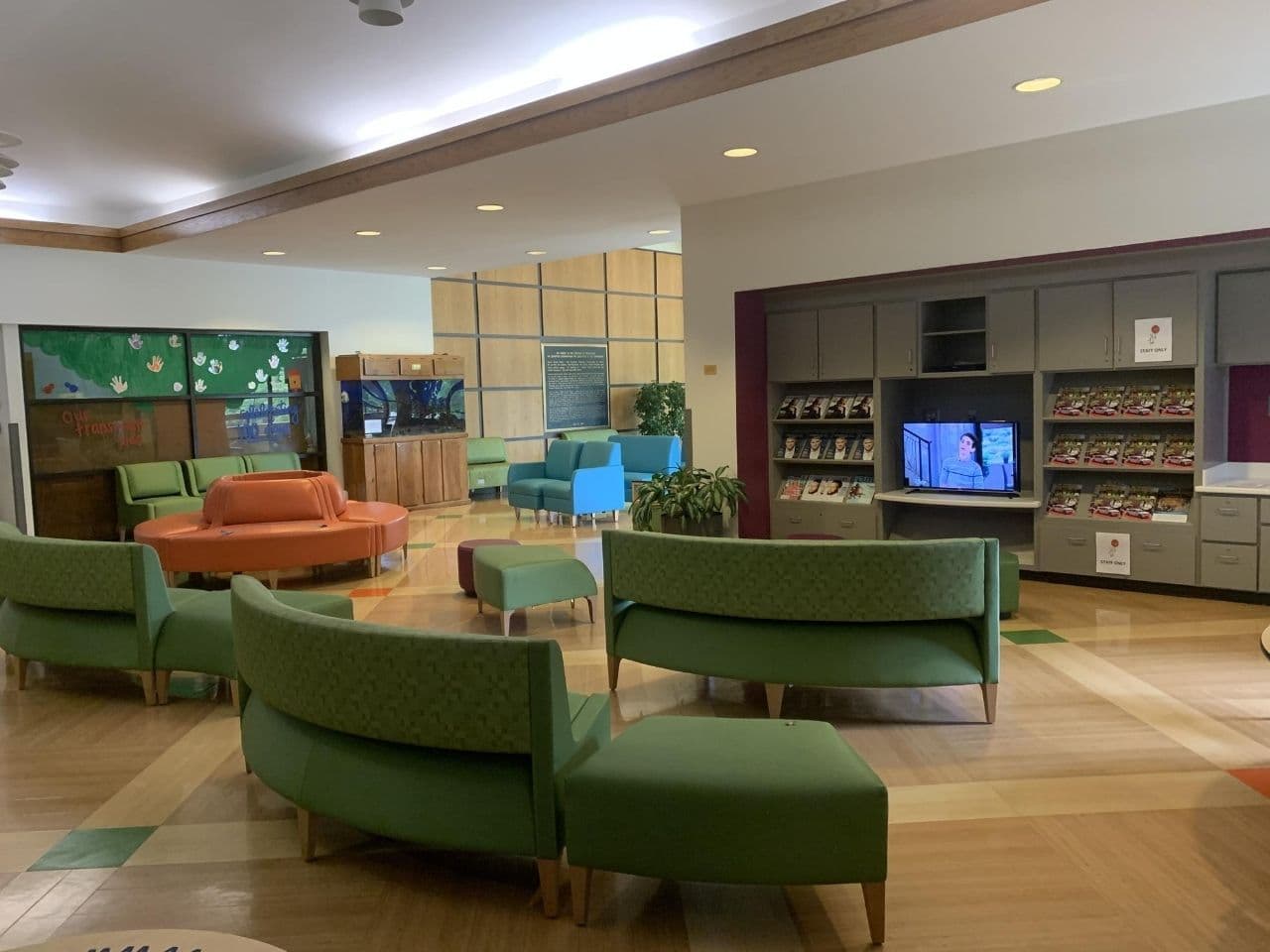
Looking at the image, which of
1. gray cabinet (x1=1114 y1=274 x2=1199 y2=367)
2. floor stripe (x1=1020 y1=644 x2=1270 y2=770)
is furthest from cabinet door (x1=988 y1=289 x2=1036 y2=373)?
floor stripe (x1=1020 y1=644 x2=1270 y2=770)

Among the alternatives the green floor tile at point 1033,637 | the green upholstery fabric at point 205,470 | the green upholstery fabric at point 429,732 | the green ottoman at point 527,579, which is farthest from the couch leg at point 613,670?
the green upholstery fabric at point 205,470

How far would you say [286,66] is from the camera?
519 centimetres

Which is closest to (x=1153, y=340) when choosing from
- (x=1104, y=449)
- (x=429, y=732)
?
(x=1104, y=449)

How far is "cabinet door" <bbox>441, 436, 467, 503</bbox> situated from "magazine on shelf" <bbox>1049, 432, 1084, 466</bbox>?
7.16 m

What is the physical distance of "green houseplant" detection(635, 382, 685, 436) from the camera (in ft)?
48.0

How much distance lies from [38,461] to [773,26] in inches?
314

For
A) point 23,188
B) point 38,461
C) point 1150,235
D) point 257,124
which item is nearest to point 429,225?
point 257,124

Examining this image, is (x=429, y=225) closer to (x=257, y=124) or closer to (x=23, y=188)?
(x=257, y=124)

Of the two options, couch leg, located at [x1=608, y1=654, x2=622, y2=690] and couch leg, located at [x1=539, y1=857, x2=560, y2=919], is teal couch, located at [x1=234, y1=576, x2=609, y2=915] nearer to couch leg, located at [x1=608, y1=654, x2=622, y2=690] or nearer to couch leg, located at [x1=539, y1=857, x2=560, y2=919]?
couch leg, located at [x1=539, y1=857, x2=560, y2=919]

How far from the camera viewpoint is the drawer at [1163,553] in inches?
241

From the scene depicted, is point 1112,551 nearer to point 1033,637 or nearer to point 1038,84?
point 1033,637

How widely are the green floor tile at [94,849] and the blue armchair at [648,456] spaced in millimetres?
8051

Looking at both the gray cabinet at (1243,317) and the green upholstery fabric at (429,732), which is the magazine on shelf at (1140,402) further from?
the green upholstery fabric at (429,732)

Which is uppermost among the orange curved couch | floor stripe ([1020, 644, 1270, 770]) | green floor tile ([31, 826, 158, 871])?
the orange curved couch
